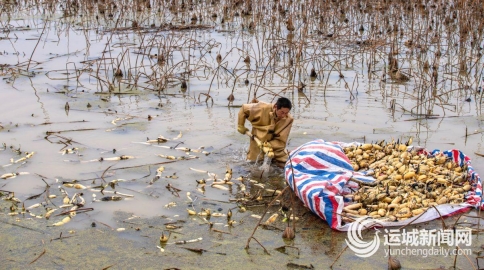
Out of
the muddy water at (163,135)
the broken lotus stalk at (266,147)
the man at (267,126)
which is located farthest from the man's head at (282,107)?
the muddy water at (163,135)

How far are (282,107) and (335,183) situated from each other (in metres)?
0.92

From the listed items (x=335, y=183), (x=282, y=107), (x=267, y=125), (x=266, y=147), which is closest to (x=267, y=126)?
(x=267, y=125)

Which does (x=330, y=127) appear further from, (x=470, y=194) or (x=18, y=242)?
(x=18, y=242)

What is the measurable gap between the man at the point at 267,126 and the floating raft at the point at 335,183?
0.35 meters

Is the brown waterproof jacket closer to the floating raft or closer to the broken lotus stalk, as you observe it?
the broken lotus stalk

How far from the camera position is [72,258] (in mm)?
4031

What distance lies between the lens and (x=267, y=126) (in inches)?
226

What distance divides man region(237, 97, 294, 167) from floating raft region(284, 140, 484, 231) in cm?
35

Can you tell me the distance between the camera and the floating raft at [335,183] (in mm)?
4496

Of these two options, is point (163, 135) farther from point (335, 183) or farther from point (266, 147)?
point (335, 183)

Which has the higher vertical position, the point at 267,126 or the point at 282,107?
the point at 282,107

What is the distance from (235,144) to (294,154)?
119cm

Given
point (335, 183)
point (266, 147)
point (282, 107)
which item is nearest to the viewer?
point (335, 183)

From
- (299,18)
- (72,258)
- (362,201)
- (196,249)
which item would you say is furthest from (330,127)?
(299,18)
